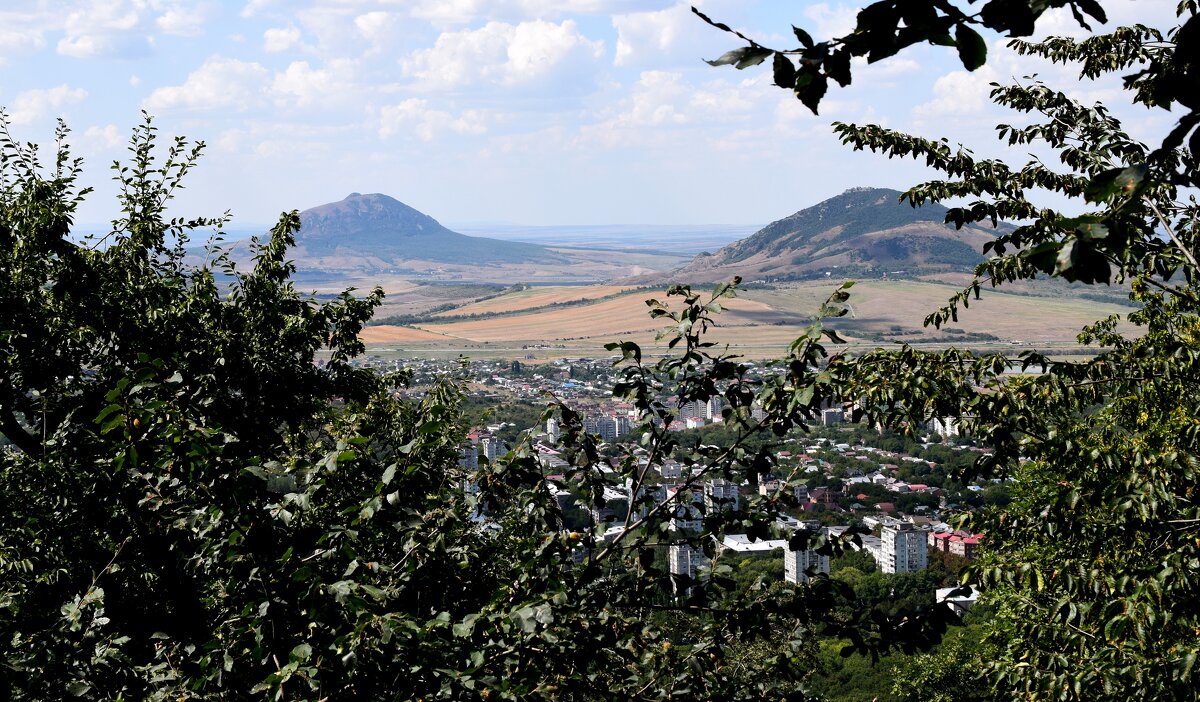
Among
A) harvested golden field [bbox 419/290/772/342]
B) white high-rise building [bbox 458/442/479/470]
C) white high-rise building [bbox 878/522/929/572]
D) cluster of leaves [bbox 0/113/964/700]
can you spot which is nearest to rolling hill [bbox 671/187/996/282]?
harvested golden field [bbox 419/290/772/342]

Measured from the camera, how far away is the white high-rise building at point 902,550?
86.2 ft

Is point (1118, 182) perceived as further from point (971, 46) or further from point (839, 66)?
point (839, 66)

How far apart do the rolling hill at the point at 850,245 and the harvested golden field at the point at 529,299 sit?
12306 mm

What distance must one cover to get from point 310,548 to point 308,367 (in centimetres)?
529

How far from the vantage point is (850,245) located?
163125mm

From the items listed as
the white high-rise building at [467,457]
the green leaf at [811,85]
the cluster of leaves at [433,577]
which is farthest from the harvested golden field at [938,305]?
the green leaf at [811,85]

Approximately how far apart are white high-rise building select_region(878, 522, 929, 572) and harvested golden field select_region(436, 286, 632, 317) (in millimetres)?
100958

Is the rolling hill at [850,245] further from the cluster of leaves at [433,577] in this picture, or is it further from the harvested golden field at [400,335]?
the cluster of leaves at [433,577]

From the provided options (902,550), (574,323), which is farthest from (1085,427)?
(574,323)

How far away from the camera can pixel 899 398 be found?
511 cm

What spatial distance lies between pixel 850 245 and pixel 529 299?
191 feet

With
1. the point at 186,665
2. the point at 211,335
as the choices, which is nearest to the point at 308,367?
the point at 211,335

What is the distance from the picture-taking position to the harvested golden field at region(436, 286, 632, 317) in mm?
130250

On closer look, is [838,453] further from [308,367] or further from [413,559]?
[413,559]
